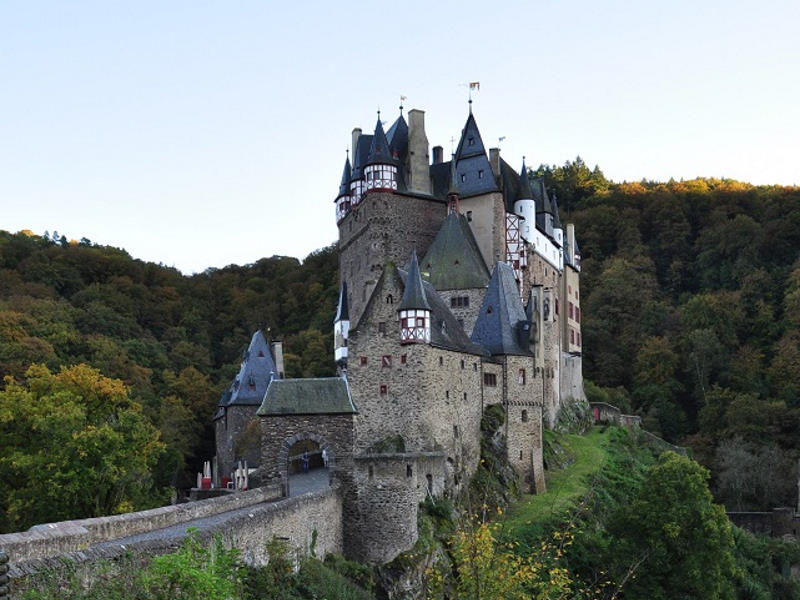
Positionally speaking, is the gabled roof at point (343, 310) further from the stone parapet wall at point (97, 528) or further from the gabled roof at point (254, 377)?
the stone parapet wall at point (97, 528)

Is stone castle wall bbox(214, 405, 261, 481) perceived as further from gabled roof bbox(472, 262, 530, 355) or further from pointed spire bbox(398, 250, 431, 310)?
pointed spire bbox(398, 250, 431, 310)

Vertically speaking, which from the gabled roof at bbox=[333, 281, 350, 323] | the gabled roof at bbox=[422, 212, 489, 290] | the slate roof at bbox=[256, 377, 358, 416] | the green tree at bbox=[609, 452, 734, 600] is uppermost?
the gabled roof at bbox=[422, 212, 489, 290]

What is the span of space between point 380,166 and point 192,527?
128ft

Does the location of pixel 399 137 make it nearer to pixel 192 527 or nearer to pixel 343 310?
pixel 343 310

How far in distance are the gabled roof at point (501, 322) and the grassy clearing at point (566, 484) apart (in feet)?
20.6

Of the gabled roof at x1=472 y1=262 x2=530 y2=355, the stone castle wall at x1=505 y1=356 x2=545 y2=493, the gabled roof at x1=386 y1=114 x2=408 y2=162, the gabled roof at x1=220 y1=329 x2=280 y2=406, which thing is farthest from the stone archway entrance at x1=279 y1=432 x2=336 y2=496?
the gabled roof at x1=386 y1=114 x2=408 y2=162

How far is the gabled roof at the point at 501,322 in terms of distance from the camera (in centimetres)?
4438

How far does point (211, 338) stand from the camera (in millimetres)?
85688

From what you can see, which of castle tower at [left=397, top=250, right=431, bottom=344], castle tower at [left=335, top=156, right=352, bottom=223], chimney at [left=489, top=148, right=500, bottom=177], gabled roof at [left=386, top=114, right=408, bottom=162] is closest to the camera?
castle tower at [left=397, top=250, right=431, bottom=344]

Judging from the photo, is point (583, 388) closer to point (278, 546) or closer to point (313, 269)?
point (313, 269)

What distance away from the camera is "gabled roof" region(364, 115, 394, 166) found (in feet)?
177

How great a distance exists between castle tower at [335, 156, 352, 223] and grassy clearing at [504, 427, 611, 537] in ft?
60.6

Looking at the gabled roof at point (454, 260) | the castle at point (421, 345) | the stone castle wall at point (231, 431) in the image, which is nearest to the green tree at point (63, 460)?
the castle at point (421, 345)

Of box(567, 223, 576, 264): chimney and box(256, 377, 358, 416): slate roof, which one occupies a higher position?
box(567, 223, 576, 264): chimney
